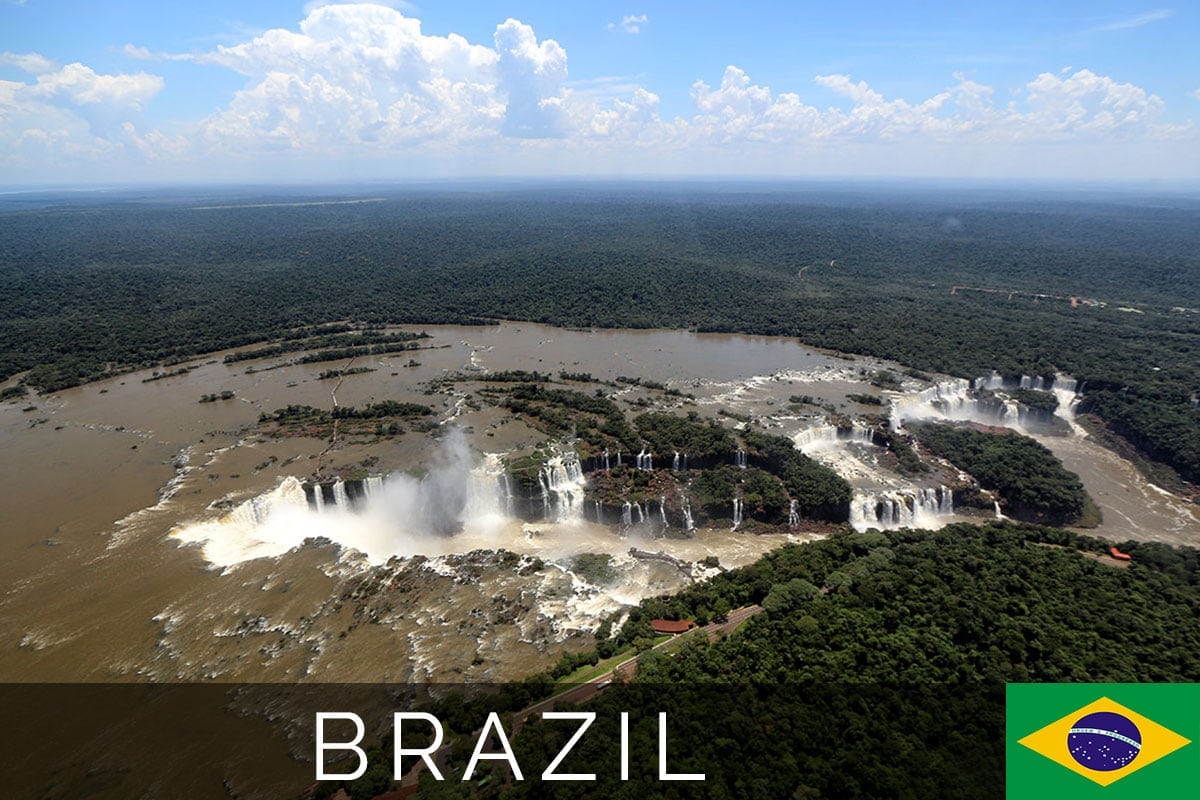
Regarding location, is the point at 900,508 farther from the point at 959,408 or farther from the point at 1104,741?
the point at 1104,741

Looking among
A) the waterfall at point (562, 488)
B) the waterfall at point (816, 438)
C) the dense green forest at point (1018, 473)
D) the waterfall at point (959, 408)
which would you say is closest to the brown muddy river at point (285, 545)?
the waterfall at point (816, 438)

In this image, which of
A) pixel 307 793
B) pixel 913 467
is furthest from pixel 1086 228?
pixel 307 793

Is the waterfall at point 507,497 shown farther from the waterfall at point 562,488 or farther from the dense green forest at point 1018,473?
the dense green forest at point 1018,473

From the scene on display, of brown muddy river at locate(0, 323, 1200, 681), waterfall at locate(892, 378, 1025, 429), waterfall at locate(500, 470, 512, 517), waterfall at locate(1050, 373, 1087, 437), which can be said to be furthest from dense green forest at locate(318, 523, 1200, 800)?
waterfall at locate(1050, 373, 1087, 437)

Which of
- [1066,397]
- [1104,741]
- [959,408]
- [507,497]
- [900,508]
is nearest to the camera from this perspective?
[1104,741]

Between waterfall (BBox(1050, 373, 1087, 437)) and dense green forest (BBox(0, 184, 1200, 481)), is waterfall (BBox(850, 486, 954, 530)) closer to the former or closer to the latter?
dense green forest (BBox(0, 184, 1200, 481))

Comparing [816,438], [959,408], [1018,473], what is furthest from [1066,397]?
[816,438]

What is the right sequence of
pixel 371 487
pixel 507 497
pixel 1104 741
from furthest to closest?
pixel 507 497 < pixel 371 487 < pixel 1104 741
